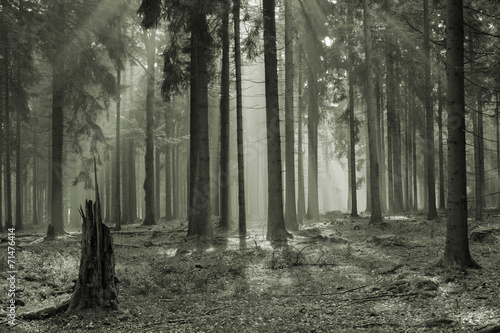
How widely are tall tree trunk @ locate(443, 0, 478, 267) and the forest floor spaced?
548 millimetres

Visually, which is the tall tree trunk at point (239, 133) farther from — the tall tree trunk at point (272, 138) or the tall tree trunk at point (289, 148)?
the tall tree trunk at point (289, 148)

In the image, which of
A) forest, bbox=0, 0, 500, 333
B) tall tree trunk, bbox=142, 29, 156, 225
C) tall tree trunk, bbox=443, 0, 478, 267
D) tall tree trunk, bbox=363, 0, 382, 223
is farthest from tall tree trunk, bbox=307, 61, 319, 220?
tall tree trunk, bbox=443, 0, 478, 267

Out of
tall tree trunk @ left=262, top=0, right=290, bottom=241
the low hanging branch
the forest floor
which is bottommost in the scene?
the forest floor

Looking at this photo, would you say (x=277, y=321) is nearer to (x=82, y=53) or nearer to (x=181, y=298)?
(x=181, y=298)

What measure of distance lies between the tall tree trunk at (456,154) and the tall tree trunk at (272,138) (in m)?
5.84

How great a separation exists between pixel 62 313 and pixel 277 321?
3434 mm

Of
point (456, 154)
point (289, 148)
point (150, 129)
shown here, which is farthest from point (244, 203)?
point (150, 129)

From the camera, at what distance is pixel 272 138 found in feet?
44.8

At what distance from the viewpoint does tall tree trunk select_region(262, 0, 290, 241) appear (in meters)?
13.5

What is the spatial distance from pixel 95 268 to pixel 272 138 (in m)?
8.16

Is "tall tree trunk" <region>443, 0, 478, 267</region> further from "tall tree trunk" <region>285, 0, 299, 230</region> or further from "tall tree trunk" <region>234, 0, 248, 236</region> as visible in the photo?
"tall tree trunk" <region>285, 0, 299, 230</region>

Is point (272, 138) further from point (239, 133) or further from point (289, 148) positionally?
point (289, 148)

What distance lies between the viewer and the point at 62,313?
6.46 metres

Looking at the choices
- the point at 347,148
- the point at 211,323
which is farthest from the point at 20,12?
the point at 347,148
